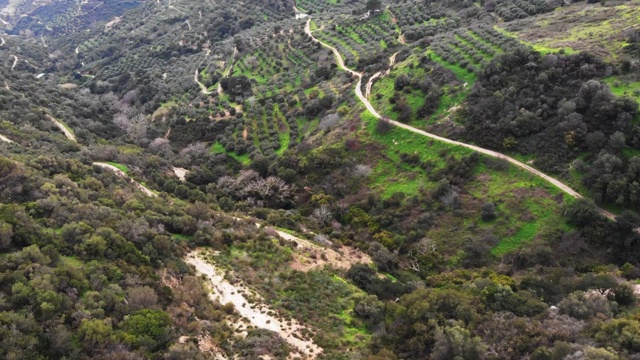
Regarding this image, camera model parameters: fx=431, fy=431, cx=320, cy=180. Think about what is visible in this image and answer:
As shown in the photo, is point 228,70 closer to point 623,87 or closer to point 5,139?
point 5,139

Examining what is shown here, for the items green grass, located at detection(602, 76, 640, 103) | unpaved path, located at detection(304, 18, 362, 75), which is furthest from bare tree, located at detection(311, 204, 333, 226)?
green grass, located at detection(602, 76, 640, 103)

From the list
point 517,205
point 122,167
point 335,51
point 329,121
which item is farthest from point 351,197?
point 335,51

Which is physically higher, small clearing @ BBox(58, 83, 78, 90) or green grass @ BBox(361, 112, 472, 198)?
small clearing @ BBox(58, 83, 78, 90)

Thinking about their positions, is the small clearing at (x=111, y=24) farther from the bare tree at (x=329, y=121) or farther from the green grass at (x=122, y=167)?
the bare tree at (x=329, y=121)

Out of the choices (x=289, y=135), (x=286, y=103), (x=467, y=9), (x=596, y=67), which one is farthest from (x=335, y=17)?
(x=596, y=67)

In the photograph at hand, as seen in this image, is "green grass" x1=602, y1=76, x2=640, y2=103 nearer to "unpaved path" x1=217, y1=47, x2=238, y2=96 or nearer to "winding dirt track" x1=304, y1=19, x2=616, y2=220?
"winding dirt track" x1=304, y1=19, x2=616, y2=220

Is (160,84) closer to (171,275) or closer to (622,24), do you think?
(171,275)

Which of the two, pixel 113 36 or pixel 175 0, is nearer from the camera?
pixel 113 36
